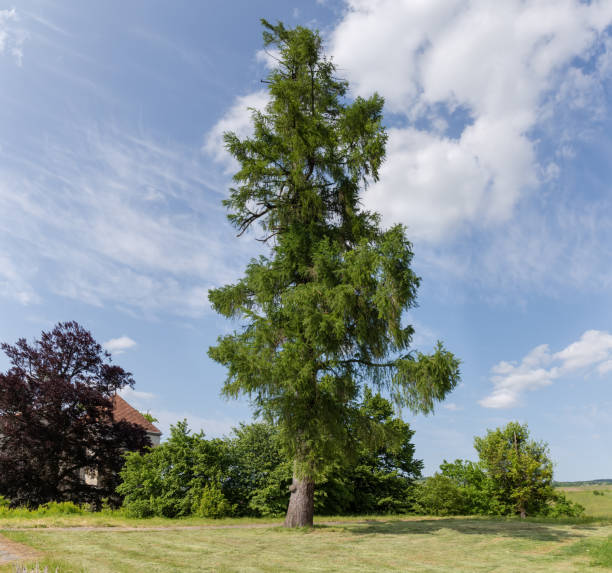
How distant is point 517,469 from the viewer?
21.4 meters

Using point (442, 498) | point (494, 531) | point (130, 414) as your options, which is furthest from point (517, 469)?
point (130, 414)

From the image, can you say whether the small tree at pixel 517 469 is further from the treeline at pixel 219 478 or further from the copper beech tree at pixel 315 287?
the copper beech tree at pixel 315 287

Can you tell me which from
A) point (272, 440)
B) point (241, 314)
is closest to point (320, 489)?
point (272, 440)

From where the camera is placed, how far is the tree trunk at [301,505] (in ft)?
43.4

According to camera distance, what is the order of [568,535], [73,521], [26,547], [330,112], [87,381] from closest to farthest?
1. [26,547]
2. [568,535]
3. [73,521]
4. [330,112]
5. [87,381]

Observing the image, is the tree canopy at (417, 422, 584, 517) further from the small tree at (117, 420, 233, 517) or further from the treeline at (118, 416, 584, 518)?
the small tree at (117, 420, 233, 517)

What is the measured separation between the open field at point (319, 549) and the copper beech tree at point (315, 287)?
2.27m

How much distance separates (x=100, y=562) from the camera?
7133 mm

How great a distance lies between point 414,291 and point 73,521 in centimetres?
1195

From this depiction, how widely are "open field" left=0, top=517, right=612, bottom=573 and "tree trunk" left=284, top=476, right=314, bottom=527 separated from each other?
0.44 meters

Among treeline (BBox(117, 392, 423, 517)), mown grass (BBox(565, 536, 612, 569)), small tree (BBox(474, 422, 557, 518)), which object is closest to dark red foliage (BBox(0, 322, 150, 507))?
treeline (BBox(117, 392, 423, 517))

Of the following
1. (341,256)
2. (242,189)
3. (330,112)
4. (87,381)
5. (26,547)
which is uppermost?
(330,112)

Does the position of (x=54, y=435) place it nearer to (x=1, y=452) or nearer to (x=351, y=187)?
(x=1, y=452)

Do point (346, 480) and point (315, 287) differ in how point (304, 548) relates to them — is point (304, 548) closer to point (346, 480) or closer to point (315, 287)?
point (315, 287)
